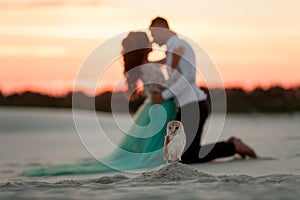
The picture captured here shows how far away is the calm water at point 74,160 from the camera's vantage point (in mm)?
4898

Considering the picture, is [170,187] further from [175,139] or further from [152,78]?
[152,78]

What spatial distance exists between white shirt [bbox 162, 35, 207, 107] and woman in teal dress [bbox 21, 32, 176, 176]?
10 cm

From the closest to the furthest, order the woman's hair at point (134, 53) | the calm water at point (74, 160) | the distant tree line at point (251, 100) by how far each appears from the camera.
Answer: the calm water at point (74, 160) < the woman's hair at point (134, 53) < the distant tree line at point (251, 100)

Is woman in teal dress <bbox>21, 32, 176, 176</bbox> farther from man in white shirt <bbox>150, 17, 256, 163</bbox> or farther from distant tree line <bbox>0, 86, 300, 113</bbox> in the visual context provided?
distant tree line <bbox>0, 86, 300, 113</bbox>

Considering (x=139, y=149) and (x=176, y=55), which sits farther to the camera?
(x=139, y=149)

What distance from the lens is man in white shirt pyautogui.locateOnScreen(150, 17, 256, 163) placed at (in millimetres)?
7574

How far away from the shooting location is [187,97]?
779 cm

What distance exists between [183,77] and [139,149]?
0.86m

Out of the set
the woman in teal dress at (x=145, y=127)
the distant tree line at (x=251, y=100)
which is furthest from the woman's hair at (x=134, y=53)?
the distant tree line at (x=251, y=100)

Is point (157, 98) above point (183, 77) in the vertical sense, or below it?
below

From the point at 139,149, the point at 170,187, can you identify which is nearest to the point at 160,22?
the point at 139,149

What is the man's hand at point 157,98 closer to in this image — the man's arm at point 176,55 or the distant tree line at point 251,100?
the man's arm at point 176,55

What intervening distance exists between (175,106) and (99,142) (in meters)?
2.14

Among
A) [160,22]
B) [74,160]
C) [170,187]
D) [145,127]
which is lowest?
[170,187]
